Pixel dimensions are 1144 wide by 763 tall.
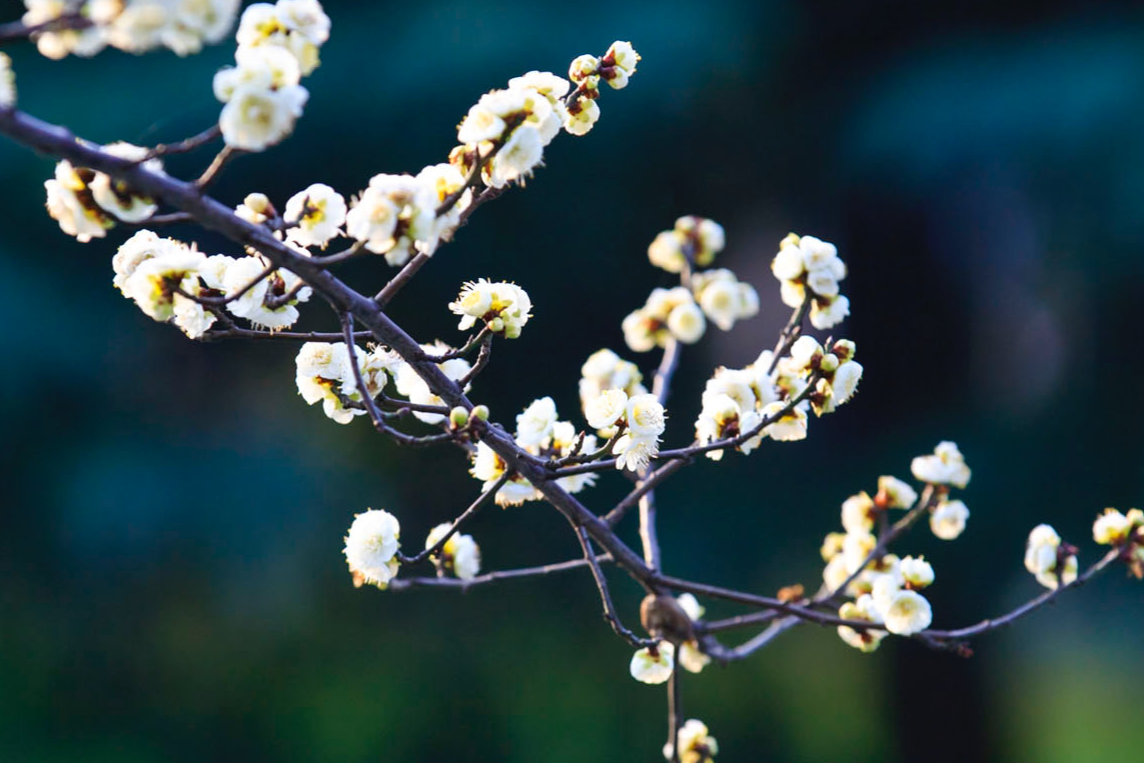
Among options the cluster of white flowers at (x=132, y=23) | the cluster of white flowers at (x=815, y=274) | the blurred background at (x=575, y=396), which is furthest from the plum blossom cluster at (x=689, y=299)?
the blurred background at (x=575, y=396)

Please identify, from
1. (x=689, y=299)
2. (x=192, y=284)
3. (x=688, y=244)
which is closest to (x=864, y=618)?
(x=689, y=299)

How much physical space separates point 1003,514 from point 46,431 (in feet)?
8.84

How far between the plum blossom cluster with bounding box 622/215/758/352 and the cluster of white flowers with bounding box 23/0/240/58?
67cm

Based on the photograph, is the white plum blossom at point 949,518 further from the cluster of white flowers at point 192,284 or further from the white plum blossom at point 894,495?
the cluster of white flowers at point 192,284

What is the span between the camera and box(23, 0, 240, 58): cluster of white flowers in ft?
1.44

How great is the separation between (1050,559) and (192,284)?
0.83m

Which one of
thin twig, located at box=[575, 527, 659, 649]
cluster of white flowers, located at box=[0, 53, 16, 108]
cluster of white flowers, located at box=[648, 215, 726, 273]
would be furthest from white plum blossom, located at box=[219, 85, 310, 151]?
cluster of white flowers, located at box=[648, 215, 726, 273]

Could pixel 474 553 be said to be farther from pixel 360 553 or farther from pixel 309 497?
pixel 309 497

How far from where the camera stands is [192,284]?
0.62m

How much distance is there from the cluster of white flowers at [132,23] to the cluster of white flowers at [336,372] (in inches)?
10.4

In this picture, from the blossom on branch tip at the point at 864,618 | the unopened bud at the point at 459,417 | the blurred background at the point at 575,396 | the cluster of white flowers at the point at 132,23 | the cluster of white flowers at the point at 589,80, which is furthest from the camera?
the blurred background at the point at 575,396

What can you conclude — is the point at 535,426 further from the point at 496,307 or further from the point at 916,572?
the point at 916,572

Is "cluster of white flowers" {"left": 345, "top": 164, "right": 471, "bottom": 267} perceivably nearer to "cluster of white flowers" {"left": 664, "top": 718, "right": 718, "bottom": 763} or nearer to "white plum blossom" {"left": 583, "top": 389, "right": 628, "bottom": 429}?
"white plum blossom" {"left": 583, "top": 389, "right": 628, "bottom": 429}

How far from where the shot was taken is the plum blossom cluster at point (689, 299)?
1.09 metres
